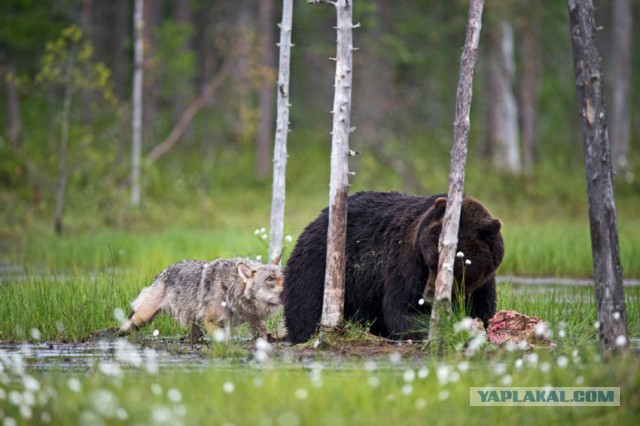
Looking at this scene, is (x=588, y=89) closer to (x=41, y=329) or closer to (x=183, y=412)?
(x=183, y=412)

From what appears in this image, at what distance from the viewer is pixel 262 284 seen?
10.6m

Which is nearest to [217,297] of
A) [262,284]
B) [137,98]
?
[262,284]

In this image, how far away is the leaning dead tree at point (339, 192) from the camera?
9.48m

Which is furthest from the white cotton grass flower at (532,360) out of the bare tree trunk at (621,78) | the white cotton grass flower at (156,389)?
the bare tree trunk at (621,78)

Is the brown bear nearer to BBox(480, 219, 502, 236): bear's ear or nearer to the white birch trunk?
BBox(480, 219, 502, 236): bear's ear

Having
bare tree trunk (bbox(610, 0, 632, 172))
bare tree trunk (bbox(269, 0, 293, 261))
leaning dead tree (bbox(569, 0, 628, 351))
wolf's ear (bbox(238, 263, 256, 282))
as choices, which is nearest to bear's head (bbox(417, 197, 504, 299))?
leaning dead tree (bbox(569, 0, 628, 351))

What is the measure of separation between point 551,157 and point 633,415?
103ft

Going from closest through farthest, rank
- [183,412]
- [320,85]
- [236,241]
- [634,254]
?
[183,412], [634,254], [236,241], [320,85]

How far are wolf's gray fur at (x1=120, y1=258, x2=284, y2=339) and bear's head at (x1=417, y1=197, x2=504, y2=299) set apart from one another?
1.94 m

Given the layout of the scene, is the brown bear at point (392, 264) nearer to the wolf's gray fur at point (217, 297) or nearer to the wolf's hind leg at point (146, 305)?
the wolf's gray fur at point (217, 297)

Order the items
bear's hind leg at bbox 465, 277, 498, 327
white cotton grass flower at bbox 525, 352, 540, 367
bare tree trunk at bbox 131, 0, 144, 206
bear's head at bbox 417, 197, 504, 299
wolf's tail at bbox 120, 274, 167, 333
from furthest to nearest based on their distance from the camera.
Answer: bare tree trunk at bbox 131, 0, 144, 206, wolf's tail at bbox 120, 274, 167, 333, bear's hind leg at bbox 465, 277, 498, 327, bear's head at bbox 417, 197, 504, 299, white cotton grass flower at bbox 525, 352, 540, 367

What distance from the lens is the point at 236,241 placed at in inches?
763

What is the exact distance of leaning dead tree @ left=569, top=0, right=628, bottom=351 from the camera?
820 cm

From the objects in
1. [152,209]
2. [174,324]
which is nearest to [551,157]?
[152,209]
